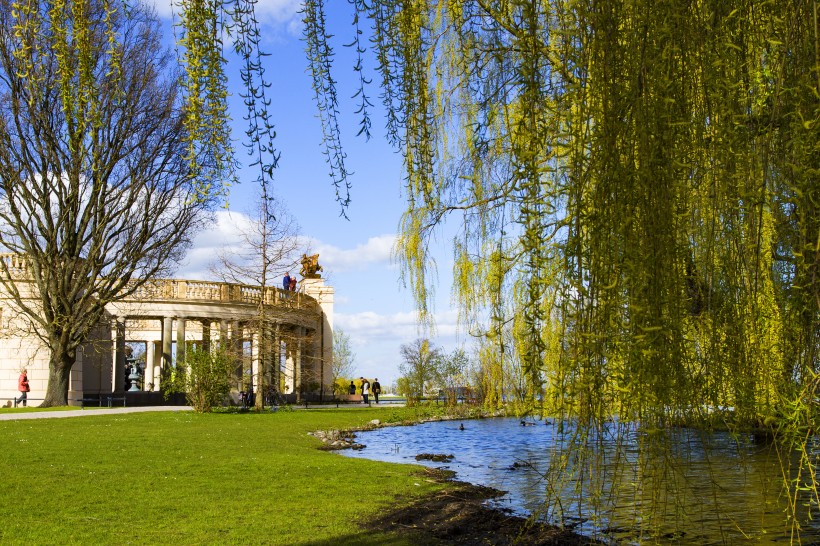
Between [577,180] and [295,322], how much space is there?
94.6ft

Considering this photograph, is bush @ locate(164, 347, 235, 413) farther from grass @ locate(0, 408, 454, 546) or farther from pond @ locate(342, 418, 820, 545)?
grass @ locate(0, 408, 454, 546)

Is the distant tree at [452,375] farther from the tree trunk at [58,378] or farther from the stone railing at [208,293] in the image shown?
the tree trunk at [58,378]

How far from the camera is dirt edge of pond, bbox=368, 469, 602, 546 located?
541 cm

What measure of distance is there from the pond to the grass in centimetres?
148

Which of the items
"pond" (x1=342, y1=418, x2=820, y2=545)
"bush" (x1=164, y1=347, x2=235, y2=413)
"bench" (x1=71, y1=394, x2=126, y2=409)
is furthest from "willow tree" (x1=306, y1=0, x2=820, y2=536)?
"bench" (x1=71, y1=394, x2=126, y2=409)

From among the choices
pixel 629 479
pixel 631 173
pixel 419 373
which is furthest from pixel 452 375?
pixel 631 173

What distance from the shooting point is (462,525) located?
609 centimetres

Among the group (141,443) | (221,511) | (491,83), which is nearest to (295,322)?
(141,443)

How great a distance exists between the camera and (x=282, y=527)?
589 cm

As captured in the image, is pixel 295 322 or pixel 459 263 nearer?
pixel 459 263

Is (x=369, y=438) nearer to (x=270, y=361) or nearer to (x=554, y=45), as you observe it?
(x=270, y=361)

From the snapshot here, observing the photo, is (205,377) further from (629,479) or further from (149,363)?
(149,363)

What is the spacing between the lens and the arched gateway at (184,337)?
25.6 metres

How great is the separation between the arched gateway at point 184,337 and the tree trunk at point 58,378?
1046 millimetres
